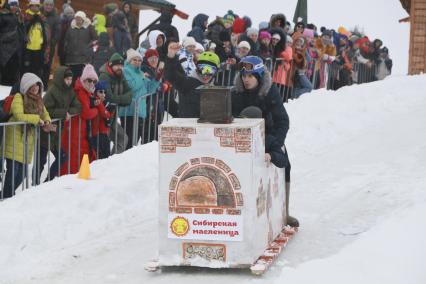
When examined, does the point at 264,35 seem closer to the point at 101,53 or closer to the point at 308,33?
the point at 101,53

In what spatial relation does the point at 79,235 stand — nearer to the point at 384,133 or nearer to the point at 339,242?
the point at 339,242

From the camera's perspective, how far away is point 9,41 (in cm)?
1576

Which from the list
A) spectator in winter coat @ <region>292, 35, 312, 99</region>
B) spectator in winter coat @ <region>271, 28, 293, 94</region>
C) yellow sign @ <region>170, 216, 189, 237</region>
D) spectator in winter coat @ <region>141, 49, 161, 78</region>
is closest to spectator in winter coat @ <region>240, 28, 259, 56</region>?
spectator in winter coat @ <region>271, 28, 293, 94</region>

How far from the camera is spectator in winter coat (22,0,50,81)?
16.3m

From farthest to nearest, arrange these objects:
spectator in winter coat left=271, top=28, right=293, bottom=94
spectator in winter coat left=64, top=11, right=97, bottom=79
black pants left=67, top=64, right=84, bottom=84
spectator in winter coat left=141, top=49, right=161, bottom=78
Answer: spectator in winter coat left=271, top=28, right=293, bottom=94 → spectator in winter coat left=64, top=11, right=97, bottom=79 → black pants left=67, top=64, right=84, bottom=84 → spectator in winter coat left=141, top=49, right=161, bottom=78

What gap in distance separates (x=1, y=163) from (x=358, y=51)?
710 inches

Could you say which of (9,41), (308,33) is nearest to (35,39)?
(9,41)

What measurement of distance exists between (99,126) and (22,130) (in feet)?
5.37

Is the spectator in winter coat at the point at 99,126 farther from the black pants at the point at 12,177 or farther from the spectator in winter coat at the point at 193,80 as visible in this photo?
the black pants at the point at 12,177

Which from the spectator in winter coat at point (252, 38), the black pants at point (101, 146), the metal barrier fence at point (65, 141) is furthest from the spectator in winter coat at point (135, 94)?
the spectator in winter coat at point (252, 38)

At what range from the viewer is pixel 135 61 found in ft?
44.0

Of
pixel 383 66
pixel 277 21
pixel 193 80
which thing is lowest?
pixel 193 80

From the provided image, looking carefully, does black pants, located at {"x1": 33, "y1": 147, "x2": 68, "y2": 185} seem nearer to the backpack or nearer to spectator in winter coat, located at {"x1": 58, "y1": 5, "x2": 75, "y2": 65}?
the backpack

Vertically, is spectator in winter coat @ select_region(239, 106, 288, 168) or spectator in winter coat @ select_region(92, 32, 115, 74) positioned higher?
spectator in winter coat @ select_region(92, 32, 115, 74)
